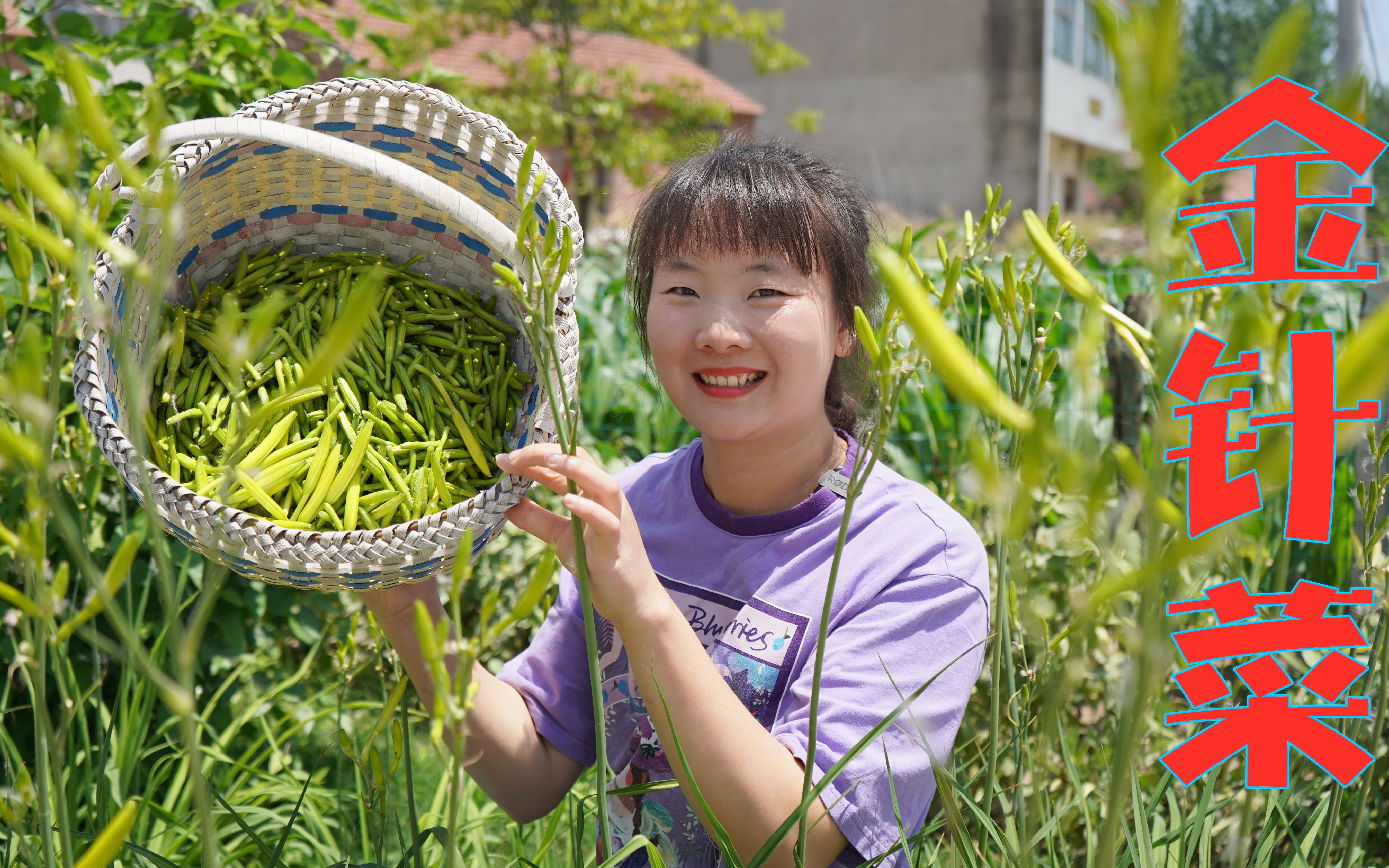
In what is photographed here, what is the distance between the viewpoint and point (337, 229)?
146cm

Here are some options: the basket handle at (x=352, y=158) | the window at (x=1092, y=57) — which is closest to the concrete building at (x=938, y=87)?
the window at (x=1092, y=57)

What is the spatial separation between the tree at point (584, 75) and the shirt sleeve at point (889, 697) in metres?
7.73

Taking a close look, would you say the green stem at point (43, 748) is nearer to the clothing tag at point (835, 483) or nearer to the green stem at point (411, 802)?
the green stem at point (411, 802)

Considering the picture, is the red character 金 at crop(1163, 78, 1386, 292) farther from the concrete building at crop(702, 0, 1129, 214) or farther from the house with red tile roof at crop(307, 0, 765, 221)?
the concrete building at crop(702, 0, 1129, 214)

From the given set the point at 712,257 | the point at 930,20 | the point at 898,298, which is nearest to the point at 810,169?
the point at 712,257

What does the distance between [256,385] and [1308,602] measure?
3.75ft

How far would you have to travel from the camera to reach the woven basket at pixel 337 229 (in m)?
0.94

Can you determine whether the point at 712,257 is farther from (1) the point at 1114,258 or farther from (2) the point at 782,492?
(1) the point at 1114,258

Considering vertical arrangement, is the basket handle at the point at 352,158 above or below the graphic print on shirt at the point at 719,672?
Result: above

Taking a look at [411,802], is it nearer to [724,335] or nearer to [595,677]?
[595,677]

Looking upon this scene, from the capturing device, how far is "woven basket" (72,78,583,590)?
94cm

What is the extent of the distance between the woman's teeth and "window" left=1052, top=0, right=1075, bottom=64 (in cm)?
1939

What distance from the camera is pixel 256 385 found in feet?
4.07

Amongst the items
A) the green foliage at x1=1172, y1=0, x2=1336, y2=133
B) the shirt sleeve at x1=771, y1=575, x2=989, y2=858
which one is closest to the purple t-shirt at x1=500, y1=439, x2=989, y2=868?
the shirt sleeve at x1=771, y1=575, x2=989, y2=858
